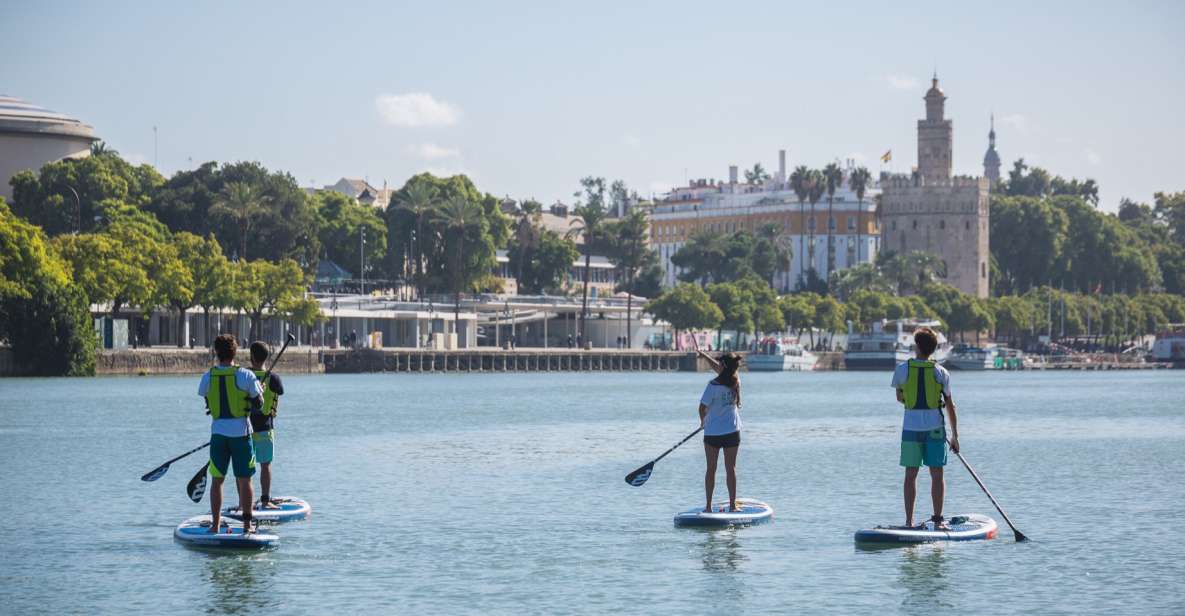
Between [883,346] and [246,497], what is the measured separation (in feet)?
431

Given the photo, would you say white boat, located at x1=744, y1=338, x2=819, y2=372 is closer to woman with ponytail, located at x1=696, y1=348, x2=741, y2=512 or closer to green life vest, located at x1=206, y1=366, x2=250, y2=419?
woman with ponytail, located at x1=696, y1=348, x2=741, y2=512

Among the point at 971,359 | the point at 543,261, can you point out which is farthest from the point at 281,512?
the point at 543,261

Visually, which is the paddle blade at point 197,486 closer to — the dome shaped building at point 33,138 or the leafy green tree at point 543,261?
the dome shaped building at point 33,138

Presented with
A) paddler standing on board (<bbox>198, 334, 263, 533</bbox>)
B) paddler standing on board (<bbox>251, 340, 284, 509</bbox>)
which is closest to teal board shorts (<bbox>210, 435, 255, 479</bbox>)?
paddler standing on board (<bbox>198, 334, 263, 533</bbox>)

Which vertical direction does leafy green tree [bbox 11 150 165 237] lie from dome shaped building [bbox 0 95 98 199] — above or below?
below

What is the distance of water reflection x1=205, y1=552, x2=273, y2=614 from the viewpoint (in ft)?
63.3

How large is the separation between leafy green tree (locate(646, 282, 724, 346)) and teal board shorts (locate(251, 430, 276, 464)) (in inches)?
4725

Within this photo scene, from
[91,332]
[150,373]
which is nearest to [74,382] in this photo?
[91,332]

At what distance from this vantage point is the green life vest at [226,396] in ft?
67.9

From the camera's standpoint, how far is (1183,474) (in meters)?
36.1

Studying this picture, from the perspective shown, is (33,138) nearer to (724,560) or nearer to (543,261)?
(543,261)

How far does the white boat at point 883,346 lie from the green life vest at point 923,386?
127490 mm

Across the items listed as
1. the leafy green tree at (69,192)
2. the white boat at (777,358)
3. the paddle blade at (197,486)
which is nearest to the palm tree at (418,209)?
the leafy green tree at (69,192)

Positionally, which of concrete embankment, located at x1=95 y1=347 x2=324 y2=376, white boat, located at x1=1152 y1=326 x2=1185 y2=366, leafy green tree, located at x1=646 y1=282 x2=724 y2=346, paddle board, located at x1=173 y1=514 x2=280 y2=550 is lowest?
paddle board, located at x1=173 y1=514 x2=280 y2=550
